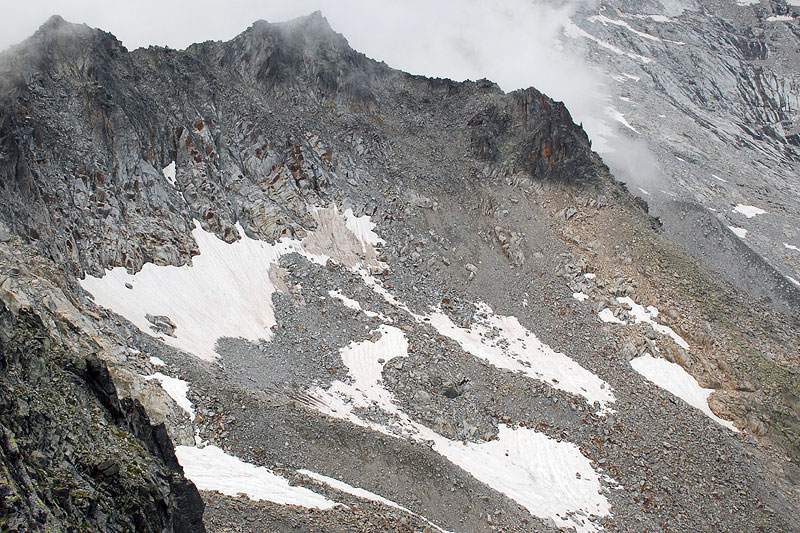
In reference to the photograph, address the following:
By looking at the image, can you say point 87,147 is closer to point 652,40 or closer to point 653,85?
point 653,85

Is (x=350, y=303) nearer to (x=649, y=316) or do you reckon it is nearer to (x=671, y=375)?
(x=671, y=375)

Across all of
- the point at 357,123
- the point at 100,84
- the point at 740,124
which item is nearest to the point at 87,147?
the point at 100,84

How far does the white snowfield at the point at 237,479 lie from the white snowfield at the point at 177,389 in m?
2.38

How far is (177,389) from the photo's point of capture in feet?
83.9

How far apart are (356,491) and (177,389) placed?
31.3ft

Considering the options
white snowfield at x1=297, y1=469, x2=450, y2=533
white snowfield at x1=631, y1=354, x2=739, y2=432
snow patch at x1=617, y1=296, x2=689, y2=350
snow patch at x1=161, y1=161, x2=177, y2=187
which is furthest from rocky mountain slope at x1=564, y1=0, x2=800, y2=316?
snow patch at x1=161, y1=161, x2=177, y2=187

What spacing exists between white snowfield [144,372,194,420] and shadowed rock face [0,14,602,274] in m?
11.2

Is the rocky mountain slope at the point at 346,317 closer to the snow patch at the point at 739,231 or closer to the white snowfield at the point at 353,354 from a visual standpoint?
the white snowfield at the point at 353,354

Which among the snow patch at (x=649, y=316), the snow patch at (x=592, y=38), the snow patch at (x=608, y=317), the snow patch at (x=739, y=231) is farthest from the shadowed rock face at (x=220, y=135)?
the snow patch at (x=592, y=38)

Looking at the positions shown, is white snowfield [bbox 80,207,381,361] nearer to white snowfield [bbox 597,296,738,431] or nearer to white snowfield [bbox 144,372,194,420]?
white snowfield [bbox 144,372,194,420]

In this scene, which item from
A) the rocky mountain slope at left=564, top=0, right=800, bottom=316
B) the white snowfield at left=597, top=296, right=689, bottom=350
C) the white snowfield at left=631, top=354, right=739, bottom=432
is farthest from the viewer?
the rocky mountain slope at left=564, top=0, right=800, bottom=316

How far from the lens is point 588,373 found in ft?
136

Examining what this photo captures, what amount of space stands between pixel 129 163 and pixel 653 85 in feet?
431

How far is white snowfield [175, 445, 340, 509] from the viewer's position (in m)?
19.6
